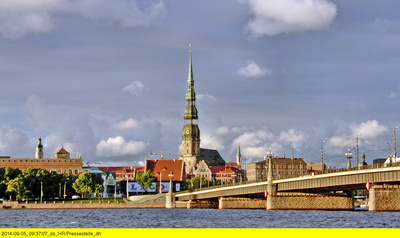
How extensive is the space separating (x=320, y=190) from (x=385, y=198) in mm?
36151

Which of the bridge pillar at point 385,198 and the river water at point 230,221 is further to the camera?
the bridge pillar at point 385,198

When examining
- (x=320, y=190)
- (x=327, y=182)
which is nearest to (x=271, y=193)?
(x=320, y=190)

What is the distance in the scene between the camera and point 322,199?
548 feet

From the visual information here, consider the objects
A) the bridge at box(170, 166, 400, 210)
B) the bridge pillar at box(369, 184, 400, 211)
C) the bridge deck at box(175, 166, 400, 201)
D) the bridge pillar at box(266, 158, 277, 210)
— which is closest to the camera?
the bridge deck at box(175, 166, 400, 201)

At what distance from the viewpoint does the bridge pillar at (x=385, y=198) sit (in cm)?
12706

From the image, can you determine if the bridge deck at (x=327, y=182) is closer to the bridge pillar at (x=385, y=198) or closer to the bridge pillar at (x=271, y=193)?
the bridge pillar at (x=271, y=193)

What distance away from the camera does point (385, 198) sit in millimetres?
127062

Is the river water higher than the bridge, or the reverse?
the bridge

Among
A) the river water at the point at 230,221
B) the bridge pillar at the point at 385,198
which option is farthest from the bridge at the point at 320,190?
the river water at the point at 230,221

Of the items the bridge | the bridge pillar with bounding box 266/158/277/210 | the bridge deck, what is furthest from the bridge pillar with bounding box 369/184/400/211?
the bridge pillar with bounding box 266/158/277/210

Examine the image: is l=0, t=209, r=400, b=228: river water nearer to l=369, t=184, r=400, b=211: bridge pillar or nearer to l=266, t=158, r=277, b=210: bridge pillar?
l=369, t=184, r=400, b=211: bridge pillar

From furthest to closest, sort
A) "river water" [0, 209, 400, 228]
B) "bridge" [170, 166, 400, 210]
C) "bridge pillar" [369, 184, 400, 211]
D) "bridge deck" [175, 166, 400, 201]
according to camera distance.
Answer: "bridge" [170, 166, 400, 210] < "bridge pillar" [369, 184, 400, 211] < "bridge deck" [175, 166, 400, 201] < "river water" [0, 209, 400, 228]

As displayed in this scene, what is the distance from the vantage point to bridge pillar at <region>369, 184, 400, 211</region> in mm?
127062
